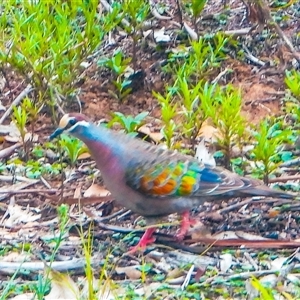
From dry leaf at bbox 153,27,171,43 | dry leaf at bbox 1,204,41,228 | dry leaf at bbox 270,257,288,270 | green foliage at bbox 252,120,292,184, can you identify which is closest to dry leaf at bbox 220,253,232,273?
dry leaf at bbox 270,257,288,270

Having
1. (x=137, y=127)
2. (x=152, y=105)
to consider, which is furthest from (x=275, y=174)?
(x=152, y=105)

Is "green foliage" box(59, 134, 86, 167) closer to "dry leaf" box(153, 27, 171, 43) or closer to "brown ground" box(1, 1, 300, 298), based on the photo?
"brown ground" box(1, 1, 300, 298)

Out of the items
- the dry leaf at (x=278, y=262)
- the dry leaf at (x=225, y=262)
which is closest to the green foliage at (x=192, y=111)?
the dry leaf at (x=225, y=262)

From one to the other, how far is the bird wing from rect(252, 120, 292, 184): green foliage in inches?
12.9

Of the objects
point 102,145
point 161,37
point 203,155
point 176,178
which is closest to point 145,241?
point 176,178

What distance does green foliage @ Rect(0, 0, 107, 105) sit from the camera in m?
5.69

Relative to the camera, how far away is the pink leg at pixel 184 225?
4730 millimetres

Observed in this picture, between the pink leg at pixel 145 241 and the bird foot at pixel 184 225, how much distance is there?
147 millimetres

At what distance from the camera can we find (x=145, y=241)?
4.67m

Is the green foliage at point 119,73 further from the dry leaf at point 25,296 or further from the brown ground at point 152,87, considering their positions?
the dry leaf at point 25,296

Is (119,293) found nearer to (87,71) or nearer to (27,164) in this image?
(27,164)

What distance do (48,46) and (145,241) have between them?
181cm

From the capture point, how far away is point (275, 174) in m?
5.50

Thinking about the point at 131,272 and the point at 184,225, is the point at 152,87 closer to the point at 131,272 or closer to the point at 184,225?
the point at 184,225
